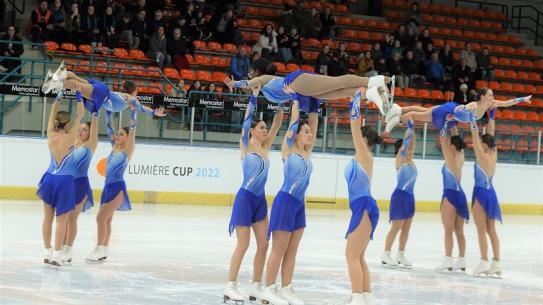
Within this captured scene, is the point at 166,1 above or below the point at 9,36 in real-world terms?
above

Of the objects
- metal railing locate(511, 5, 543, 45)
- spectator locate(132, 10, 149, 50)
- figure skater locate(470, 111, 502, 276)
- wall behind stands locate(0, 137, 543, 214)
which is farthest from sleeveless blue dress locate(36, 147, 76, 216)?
metal railing locate(511, 5, 543, 45)

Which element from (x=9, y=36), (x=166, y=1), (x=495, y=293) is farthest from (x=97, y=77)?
(x=495, y=293)

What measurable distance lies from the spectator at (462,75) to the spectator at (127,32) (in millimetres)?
9012

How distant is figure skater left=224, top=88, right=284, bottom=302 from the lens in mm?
7602

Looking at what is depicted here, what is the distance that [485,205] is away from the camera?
1042 cm

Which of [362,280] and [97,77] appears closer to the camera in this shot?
[362,280]

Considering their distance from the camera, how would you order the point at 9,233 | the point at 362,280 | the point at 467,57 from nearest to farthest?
the point at 362,280
the point at 9,233
the point at 467,57

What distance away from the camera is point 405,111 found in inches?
411

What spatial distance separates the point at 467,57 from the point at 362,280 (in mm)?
19053

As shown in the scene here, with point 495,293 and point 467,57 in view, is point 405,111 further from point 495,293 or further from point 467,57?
point 467,57

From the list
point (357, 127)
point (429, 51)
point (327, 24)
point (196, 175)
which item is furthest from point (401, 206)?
point (429, 51)

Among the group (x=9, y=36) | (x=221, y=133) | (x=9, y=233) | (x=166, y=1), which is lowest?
(x=9, y=233)

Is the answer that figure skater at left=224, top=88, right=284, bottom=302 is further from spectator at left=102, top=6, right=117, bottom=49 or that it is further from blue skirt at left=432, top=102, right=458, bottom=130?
spectator at left=102, top=6, right=117, bottom=49

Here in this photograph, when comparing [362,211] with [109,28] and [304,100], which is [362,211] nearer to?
[304,100]
